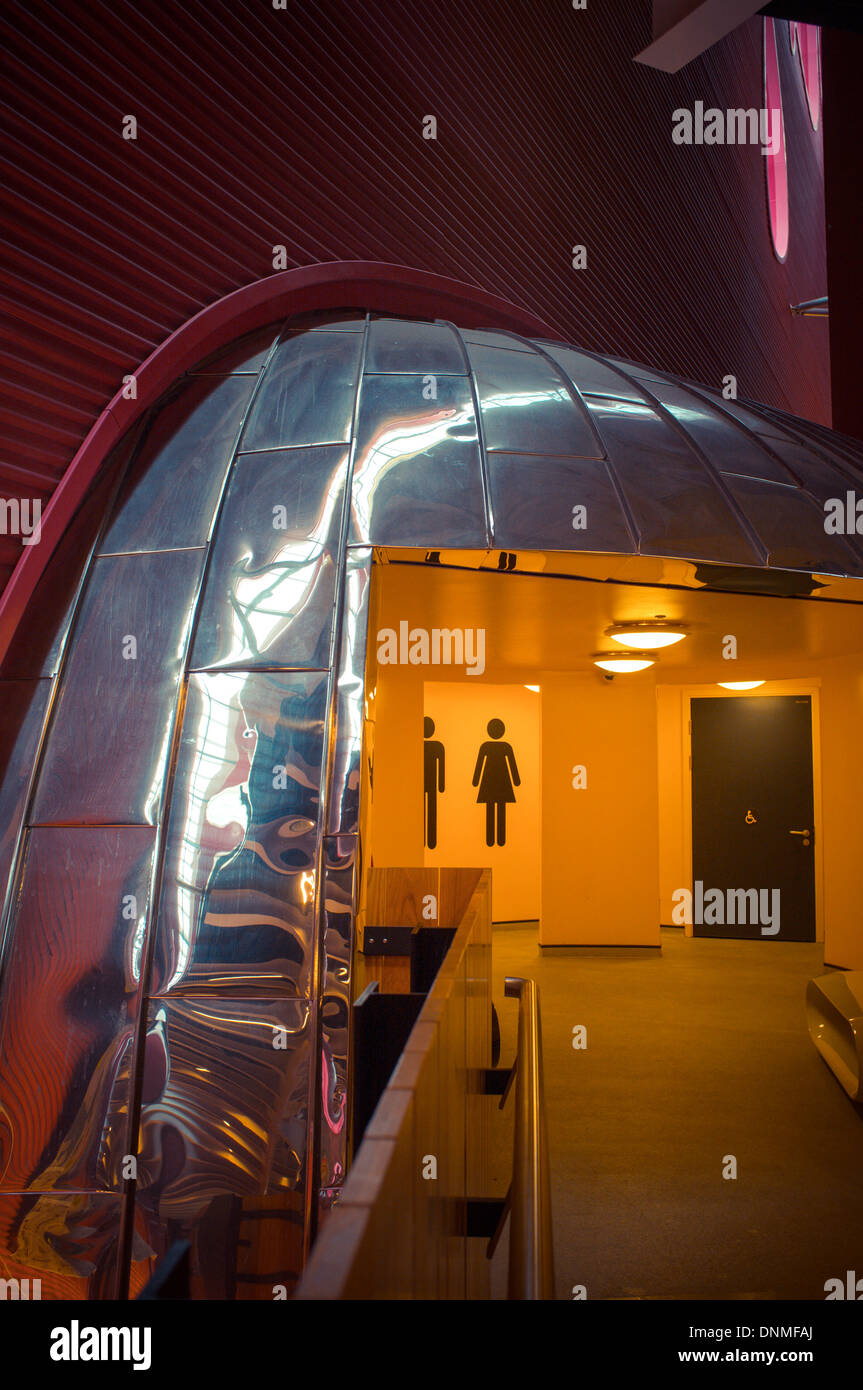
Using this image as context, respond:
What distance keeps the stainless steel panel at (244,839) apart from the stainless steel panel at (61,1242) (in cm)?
86

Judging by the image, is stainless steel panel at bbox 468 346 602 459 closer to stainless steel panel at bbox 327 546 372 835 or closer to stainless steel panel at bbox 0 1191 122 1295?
stainless steel panel at bbox 327 546 372 835

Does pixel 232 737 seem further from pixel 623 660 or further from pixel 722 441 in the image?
pixel 623 660

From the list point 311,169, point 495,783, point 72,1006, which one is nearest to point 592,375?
point 311,169

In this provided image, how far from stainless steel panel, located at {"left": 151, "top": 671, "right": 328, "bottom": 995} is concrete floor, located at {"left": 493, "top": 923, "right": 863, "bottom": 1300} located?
1.79 metres

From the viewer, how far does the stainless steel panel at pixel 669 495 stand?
510cm

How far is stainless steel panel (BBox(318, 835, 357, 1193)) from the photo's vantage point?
3797 millimetres

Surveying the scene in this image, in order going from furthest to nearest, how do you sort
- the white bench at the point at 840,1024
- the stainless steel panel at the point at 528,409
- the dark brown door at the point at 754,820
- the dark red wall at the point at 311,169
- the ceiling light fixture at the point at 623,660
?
the dark brown door at the point at 754,820 < the ceiling light fixture at the point at 623,660 < the white bench at the point at 840,1024 < the stainless steel panel at the point at 528,409 < the dark red wall at the point at 311,169

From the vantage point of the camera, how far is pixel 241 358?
5.73m

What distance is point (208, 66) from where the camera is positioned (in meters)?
5.31

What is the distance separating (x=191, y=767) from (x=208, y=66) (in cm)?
407

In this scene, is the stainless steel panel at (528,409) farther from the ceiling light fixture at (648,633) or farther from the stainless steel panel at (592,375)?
→ the ceiling light fixture at (648,633)

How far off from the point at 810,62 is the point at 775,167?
5183mm

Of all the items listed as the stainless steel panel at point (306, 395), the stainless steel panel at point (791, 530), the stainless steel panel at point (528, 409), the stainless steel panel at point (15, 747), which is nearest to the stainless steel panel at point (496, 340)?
the stainless steel panel at point (528, 409)
